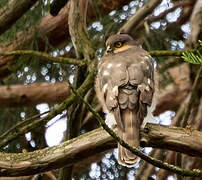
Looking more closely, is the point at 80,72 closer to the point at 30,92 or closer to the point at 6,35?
the point at 6,35

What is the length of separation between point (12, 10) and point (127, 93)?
1.76 m

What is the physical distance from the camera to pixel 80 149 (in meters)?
3.78

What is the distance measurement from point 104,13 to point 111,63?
2.72 meters

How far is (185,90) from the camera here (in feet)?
26.1

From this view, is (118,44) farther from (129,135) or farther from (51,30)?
(51,30)

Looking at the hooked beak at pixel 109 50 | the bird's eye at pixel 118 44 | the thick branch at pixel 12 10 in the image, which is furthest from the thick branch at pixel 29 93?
the hooked beak at pixel 109 50

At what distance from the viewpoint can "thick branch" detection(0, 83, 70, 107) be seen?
7281 millimetres

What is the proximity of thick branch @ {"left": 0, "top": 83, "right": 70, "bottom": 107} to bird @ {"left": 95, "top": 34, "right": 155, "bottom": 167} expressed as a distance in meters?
2.58

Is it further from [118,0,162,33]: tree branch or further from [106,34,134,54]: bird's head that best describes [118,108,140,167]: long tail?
[118,0,162,33]: tree branch

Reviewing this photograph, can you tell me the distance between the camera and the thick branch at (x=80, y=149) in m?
3.75

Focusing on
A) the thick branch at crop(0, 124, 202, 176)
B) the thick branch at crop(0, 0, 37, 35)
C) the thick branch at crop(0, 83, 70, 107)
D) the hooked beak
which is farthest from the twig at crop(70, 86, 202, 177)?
the thick branch at crop(0, 83, 70, 107)

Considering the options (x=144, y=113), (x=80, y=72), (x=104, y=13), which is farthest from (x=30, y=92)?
(x=144, y=113)

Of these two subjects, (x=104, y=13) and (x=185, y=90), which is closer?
(x=104, y=13)

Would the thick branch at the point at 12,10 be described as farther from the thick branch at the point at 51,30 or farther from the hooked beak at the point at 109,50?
the thick branch at the point at 51,30
